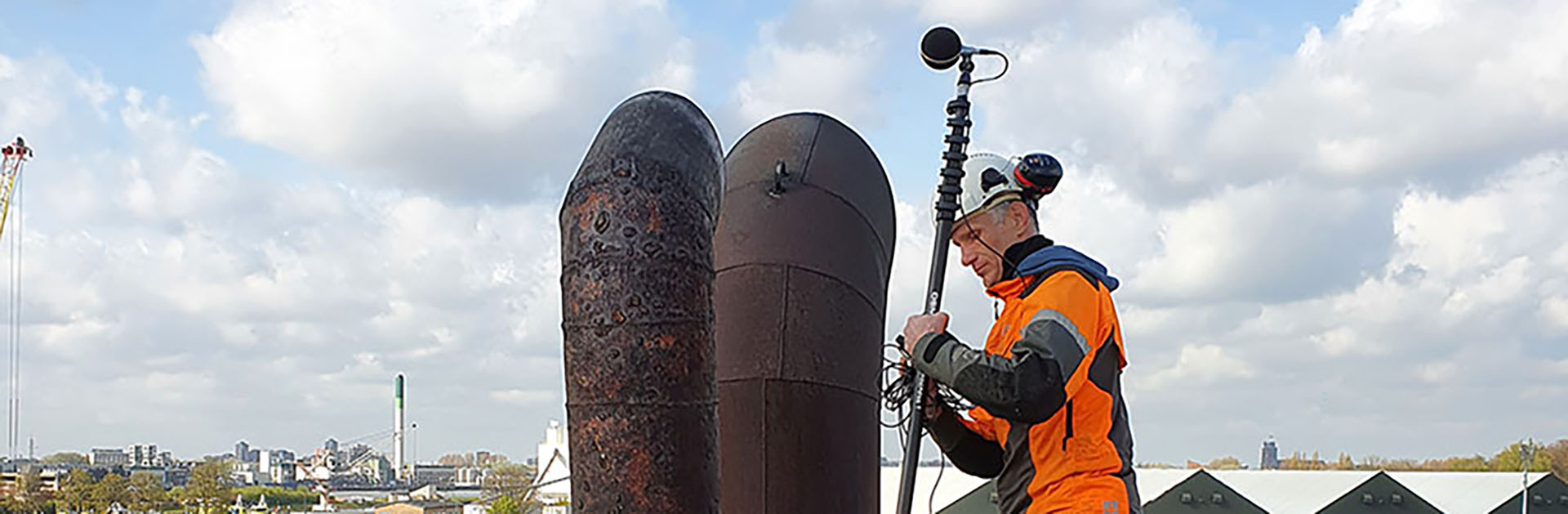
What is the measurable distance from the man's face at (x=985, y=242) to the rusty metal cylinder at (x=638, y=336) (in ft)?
5.26

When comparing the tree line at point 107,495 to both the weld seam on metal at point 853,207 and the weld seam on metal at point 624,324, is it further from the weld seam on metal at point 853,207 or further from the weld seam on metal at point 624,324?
the weld seam on metal at point 624,324

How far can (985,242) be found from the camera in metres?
6.79

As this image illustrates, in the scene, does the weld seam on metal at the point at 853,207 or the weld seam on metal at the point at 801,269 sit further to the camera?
the weld seam on metal at the point at 853,207

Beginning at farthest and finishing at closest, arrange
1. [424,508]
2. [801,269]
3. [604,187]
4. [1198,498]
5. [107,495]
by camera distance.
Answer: [424,508]
[107,495]
[1198,498]
[801,269]
[604,187]

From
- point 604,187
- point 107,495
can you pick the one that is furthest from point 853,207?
point 107,495

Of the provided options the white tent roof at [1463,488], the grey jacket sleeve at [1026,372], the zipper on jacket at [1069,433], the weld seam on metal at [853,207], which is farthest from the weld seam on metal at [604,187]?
the white tent roof at [1463,488]

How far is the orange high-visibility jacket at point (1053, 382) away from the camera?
5875 mm

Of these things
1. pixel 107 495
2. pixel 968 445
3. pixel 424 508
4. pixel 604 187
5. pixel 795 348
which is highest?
pixel 604 187

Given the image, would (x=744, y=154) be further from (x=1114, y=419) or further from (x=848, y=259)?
(x=1114, y=419)

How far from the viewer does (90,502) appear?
121 m

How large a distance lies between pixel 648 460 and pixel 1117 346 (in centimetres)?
204

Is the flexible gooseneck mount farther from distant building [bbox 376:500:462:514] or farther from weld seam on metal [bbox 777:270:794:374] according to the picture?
distant building [bbox 376:500:462:514]

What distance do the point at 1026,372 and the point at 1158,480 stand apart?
3333 centimetres

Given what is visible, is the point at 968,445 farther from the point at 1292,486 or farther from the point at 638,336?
the point at 1292,486
